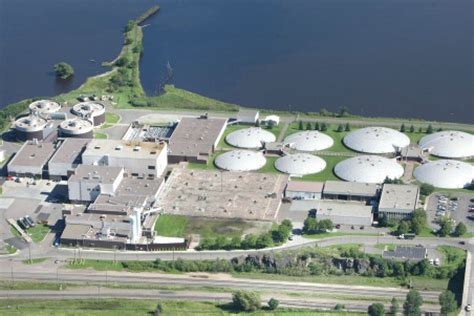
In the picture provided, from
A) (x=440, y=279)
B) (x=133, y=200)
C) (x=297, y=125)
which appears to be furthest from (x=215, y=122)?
(x=440, y=279)

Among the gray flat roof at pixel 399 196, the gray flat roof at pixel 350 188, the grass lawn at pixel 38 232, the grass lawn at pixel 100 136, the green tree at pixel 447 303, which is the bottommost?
the grass lawn at pixel 38 232

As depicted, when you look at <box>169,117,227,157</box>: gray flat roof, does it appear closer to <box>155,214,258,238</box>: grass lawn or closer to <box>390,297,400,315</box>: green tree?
<box>155,214,258,238</box>: grass lawn

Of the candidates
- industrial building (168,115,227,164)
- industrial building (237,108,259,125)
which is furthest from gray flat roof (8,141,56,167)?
industrial building (237,108,259,125)

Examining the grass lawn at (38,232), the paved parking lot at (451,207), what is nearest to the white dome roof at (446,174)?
the paved parking lot at (451,207)

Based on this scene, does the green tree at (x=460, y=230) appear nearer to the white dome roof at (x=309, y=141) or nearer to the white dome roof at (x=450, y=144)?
the white dome roof at (x=450, y=144)

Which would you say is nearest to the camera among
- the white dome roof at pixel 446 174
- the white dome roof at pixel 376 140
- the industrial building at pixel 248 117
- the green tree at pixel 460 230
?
the green tree at pixel 460 230

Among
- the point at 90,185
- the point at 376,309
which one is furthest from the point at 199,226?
the point at 376,309

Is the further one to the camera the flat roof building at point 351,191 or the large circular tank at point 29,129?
the large circular tank at point 29,129

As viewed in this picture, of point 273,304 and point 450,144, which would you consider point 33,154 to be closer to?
point 273,304
